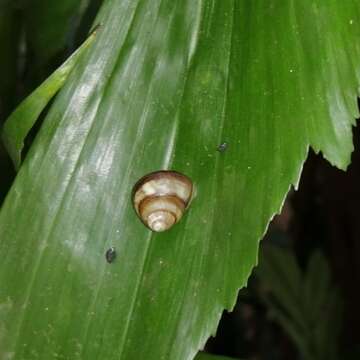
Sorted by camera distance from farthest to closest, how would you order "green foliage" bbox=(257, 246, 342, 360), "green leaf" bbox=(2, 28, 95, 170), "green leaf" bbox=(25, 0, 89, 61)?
"green foliage" bbox=(257, 246, 342, 360) < "green leaf" bbox=(25, 0, 89, 61) < "green leaf" bbox=(2, 28, 95, 170)

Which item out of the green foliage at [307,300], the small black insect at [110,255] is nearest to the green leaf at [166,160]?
the small black insect at [110,255]

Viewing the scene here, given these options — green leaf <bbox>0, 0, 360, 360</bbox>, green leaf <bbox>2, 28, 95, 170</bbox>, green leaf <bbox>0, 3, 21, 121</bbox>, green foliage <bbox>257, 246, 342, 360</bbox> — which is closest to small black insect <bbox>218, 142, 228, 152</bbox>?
green leaf <bbox>0, 0, 360, 360</bbox>

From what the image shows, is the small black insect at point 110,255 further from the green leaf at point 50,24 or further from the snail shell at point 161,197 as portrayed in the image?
the green leaf at point 50,24

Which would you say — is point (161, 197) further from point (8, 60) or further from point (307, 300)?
point (307, 300)

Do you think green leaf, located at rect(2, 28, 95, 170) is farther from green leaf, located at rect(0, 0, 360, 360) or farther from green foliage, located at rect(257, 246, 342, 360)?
green foliage, located at rect(257, 246, 342, 360)

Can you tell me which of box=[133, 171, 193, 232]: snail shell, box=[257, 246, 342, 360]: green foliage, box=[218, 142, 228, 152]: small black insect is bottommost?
box=[257, 246, 342, 360]: green foliage

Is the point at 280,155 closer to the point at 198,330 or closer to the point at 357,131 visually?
the point at 198,330

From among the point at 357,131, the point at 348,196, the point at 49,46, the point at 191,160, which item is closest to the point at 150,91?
the point at 191,160

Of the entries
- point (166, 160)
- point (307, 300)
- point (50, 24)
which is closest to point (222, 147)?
point (166, 160)
